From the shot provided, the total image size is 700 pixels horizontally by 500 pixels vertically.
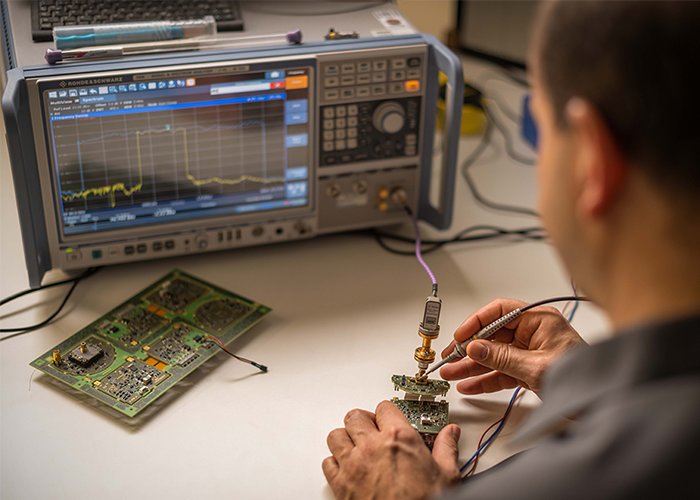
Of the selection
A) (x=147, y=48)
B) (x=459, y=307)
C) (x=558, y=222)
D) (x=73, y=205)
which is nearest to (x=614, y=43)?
(x=558, y=222)

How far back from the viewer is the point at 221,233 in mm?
1506

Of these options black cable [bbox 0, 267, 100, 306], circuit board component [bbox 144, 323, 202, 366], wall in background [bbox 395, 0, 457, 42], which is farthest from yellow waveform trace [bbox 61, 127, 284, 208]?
wall in background [bbox 395, 0, 457, 42]

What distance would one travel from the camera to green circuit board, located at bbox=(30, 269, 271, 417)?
3.92ft

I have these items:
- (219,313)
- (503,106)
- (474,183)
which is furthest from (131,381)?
(503,106)

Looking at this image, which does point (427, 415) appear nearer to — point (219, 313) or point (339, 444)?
point (339, 444)

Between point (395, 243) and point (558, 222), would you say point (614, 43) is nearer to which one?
point (558, 222)

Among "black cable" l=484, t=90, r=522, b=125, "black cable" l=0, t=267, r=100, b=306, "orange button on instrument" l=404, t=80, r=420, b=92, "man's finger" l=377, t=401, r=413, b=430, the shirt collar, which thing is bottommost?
"man's finger" l=377, t=401, r=413, b=430

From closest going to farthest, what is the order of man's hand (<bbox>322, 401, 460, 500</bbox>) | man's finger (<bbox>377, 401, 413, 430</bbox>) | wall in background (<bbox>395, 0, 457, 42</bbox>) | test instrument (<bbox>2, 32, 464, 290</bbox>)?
man's hand (<bbox>322, 401, 460, 500</bbox>) → man's finger (<bbox>377, 401, 413, 430</bbox>) → test instrument (<bbox>2, 32, 464, 290</bbox>) → wall in background (<bbox>395, 0, 457, 42</bbox>)

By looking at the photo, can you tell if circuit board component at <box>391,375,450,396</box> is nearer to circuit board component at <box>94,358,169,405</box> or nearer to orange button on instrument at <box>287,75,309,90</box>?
circuit board component at <box>94,358,169,405</box>

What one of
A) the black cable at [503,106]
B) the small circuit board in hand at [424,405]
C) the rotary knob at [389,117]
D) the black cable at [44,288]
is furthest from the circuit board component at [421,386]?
the black cable at [503,106]

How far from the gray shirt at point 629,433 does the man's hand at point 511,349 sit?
0.42m

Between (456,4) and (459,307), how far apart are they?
5.08ft

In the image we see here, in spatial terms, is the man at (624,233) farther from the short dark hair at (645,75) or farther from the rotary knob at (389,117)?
the rotary knob at (389,117)

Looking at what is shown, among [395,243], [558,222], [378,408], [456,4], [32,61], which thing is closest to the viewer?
→ [558,222]
